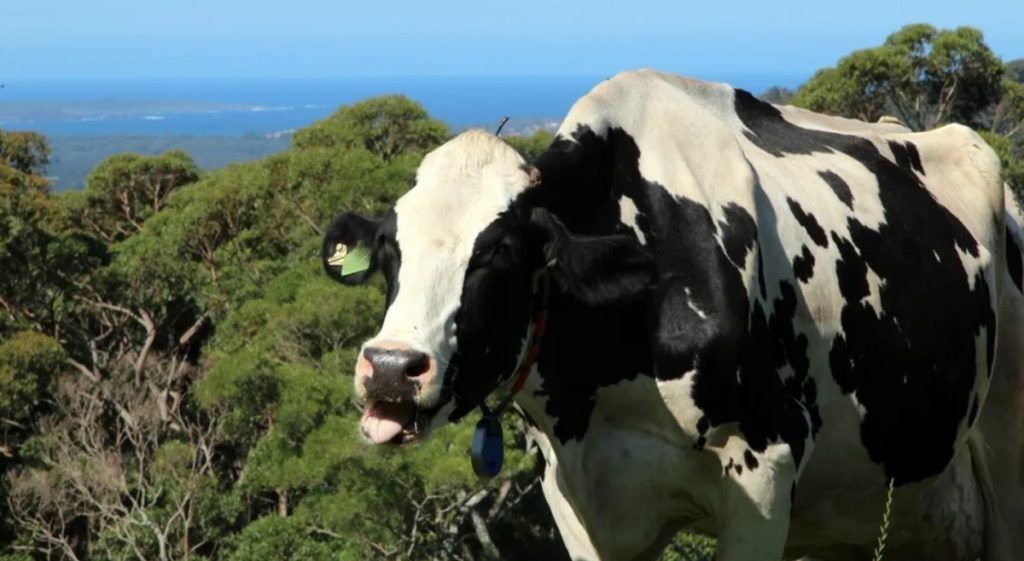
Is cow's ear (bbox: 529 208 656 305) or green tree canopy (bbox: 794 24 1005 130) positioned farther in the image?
green tree canopy (bbox: 794 24 1005 130)

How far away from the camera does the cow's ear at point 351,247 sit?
4.81 m

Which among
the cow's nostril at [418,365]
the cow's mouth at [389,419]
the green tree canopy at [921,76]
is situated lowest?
the green tree canopy at [921,76]

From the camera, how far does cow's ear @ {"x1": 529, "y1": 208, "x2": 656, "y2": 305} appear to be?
4.40 meters

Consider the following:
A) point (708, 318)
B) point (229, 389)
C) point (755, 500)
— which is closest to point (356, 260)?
point (708, 318)

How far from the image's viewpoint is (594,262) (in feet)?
14.5

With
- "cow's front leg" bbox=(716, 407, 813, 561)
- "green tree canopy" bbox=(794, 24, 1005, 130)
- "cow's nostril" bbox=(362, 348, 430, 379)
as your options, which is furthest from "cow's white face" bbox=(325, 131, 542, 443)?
"green tree canopy" bbox=(794, 24, 1005, 130)

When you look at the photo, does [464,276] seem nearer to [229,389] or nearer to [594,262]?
[594,262]

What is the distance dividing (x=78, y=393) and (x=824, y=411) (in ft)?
66.6

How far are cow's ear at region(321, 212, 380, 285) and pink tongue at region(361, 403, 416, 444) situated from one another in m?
0.72

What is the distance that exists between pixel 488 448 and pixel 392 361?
2.66 feet

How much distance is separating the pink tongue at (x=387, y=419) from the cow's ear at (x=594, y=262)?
64 cm

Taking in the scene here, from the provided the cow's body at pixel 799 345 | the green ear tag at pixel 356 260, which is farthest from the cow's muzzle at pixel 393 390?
the green ear tag at pixel 356 260

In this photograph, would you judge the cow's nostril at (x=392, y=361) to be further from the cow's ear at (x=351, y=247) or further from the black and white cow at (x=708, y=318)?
the cow's ear at (x=351, y=247)

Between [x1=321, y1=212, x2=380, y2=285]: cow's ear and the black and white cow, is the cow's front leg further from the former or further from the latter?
[x1=321, y1=212, x2=380, y2=285]: cow's ear
